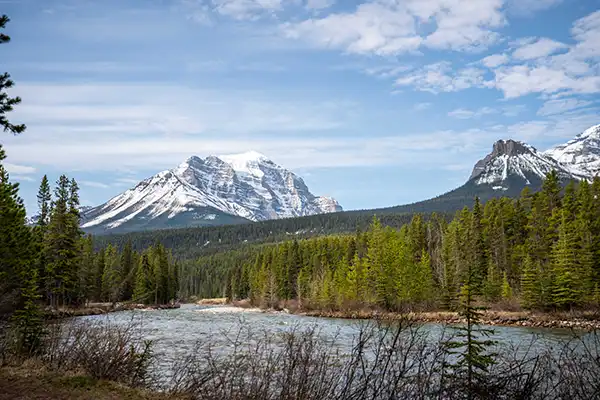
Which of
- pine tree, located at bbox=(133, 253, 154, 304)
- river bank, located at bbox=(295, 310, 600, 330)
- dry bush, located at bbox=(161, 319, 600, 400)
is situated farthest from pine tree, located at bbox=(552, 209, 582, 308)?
pine tree, located at bbox=(133, 253, 154, 304)

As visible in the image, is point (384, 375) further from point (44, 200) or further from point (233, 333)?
point (44, 200)

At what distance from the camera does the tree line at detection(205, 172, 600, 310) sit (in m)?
49.8

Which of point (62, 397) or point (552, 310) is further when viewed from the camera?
point (552, 310)

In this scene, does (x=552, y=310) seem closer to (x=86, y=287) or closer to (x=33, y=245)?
(x=33, y=245)

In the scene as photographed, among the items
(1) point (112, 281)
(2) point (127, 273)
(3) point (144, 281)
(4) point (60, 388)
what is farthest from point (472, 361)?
(2) point (127, 273)

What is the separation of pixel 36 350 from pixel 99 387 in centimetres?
419

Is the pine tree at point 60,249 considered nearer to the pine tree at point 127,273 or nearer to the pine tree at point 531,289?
the pine tree at point 127,273

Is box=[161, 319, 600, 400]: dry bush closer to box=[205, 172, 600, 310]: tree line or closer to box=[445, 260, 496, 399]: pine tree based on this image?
box=[445, 260, 496, 399]: pine tree

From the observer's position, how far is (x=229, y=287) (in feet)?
400

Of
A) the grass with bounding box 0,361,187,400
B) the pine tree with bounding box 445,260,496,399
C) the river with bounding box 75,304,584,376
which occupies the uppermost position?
the pine tree with bounding box 445,260,496,399

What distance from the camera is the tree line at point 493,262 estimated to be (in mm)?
49812

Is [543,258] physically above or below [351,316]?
above

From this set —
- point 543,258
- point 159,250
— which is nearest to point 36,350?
point 543,258

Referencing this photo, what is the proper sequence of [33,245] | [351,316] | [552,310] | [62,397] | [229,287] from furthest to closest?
[229,287], [351,316], [552,310], [33,245], [62,397]
